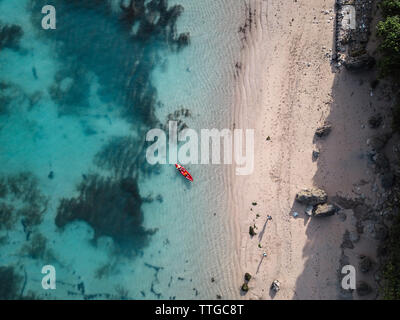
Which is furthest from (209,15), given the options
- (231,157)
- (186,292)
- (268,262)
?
(186,292)

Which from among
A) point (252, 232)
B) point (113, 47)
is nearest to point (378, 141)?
point (252, 232)

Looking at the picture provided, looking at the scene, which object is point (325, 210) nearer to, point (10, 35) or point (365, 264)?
point (365, 264)

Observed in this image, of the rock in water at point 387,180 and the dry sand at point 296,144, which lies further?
the dry sand at point 296,144

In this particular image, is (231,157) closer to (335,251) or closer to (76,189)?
(335,251)

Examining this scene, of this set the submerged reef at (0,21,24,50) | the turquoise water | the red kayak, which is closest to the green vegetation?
the turquoise water

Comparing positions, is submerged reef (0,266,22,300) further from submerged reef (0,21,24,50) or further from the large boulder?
the large boulder

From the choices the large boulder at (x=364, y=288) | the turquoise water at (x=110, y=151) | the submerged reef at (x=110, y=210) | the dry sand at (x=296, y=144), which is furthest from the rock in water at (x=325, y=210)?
the submerged reef at (x=110, y=210)

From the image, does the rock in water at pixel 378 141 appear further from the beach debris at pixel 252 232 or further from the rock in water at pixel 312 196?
the beach debris at pixel 252 232
